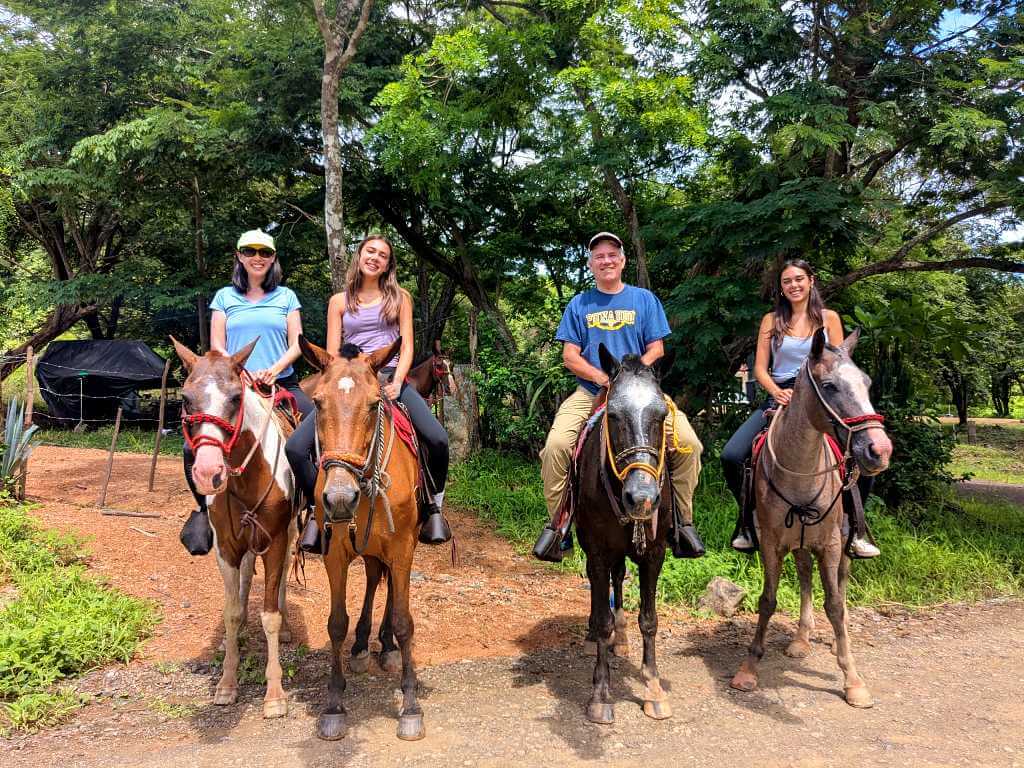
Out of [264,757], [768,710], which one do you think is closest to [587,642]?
[768,710]

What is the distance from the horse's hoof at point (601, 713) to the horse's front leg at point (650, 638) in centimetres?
27

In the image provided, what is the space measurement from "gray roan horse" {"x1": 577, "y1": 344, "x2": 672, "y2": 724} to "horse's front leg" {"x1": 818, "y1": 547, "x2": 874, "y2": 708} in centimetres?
127

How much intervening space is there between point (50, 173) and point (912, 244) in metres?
17.0

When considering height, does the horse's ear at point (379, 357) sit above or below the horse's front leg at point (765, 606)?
above

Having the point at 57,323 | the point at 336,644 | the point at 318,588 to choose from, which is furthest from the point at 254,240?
the point at 57,323

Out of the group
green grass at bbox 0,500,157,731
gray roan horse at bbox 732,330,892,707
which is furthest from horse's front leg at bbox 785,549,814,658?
green grass at bbox 0,500,157,731

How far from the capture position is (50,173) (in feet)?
45.5

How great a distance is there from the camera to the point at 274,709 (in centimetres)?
407

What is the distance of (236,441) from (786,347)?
4144 millimetres

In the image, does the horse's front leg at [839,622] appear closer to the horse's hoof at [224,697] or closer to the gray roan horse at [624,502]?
the gray roan horse at [624,502]

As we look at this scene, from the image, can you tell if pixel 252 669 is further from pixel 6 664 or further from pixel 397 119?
pixel 397 119

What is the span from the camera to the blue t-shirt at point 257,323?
4.71m

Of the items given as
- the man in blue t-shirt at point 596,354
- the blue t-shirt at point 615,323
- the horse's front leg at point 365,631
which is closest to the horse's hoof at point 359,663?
the horse's front leg at point 365,631

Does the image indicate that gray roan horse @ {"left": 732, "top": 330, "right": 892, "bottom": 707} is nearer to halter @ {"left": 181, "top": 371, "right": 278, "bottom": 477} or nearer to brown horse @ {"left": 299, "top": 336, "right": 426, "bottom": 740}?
brown horse @ {"left": 299, "top": 336, "right": 426, "bottom": 740}
